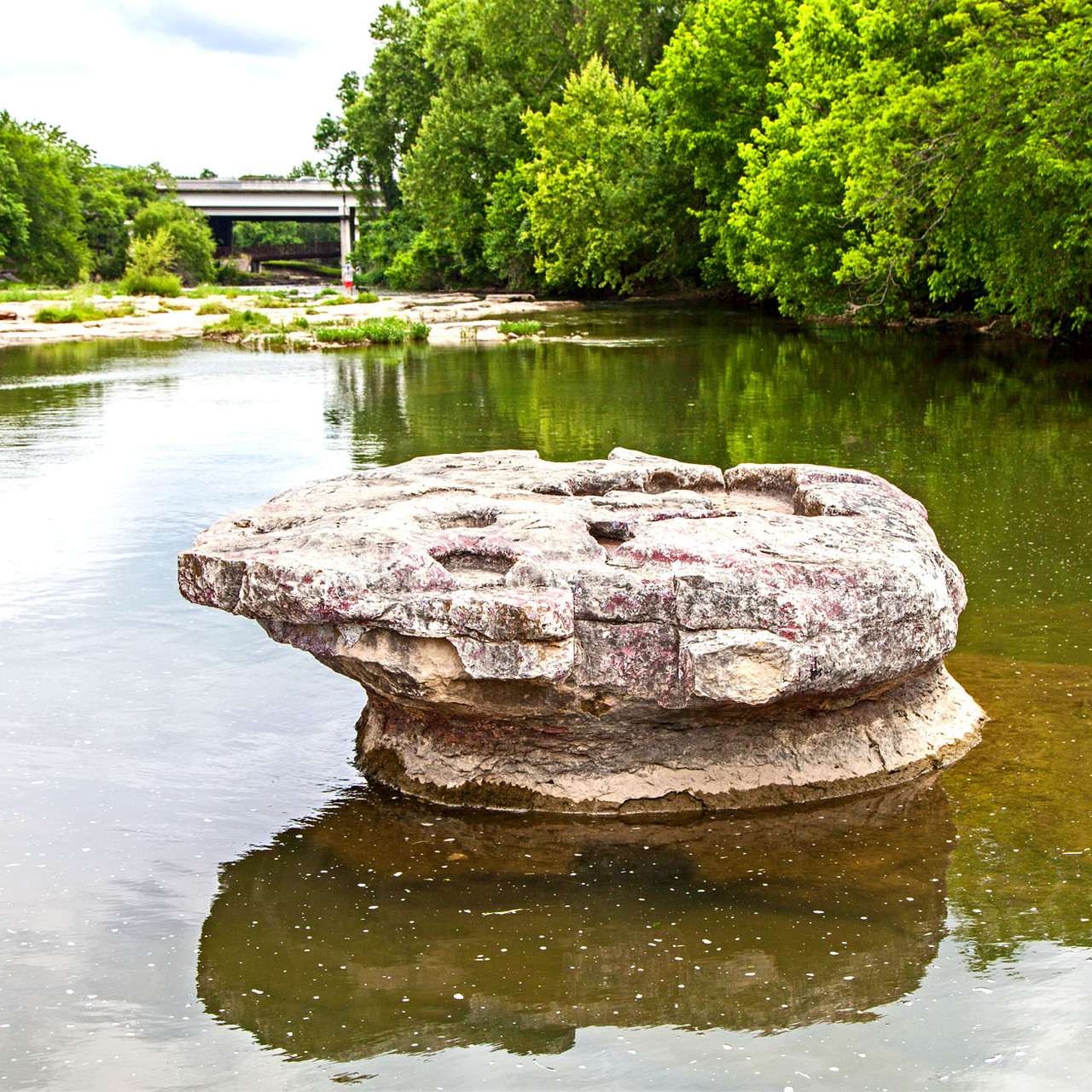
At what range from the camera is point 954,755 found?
5559 mm

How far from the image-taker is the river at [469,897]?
3.52 metres

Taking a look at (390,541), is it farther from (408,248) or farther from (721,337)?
(408,248)

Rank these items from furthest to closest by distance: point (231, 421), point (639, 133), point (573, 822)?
point (639, 133), point (231, 421), point (573, 822)

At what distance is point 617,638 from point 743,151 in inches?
1034

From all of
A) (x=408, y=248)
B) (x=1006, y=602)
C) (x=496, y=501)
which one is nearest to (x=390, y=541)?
(x=496, y=501)

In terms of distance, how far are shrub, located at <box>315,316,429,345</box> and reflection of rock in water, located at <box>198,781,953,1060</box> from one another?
77.9 feet

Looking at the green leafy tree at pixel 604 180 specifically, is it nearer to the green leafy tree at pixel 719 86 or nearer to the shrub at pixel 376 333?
the green leafy tree at pixel 719 86

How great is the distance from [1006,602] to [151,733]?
17.5 feet

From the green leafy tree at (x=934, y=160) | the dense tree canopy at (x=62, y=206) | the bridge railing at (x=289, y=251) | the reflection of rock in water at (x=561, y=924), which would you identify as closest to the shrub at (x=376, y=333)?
the green leafy tree at (x=934, y=160)

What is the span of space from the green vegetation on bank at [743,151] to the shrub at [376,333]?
8583 millimetres

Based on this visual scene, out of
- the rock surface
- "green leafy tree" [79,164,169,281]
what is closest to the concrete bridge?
"green leafy tree" [79,164,169,281]

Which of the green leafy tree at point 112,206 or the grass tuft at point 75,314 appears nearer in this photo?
the grass tuft at point 75,314

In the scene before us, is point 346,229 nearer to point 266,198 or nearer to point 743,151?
point 266,198

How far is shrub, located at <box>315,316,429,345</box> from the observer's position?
1099 inches
